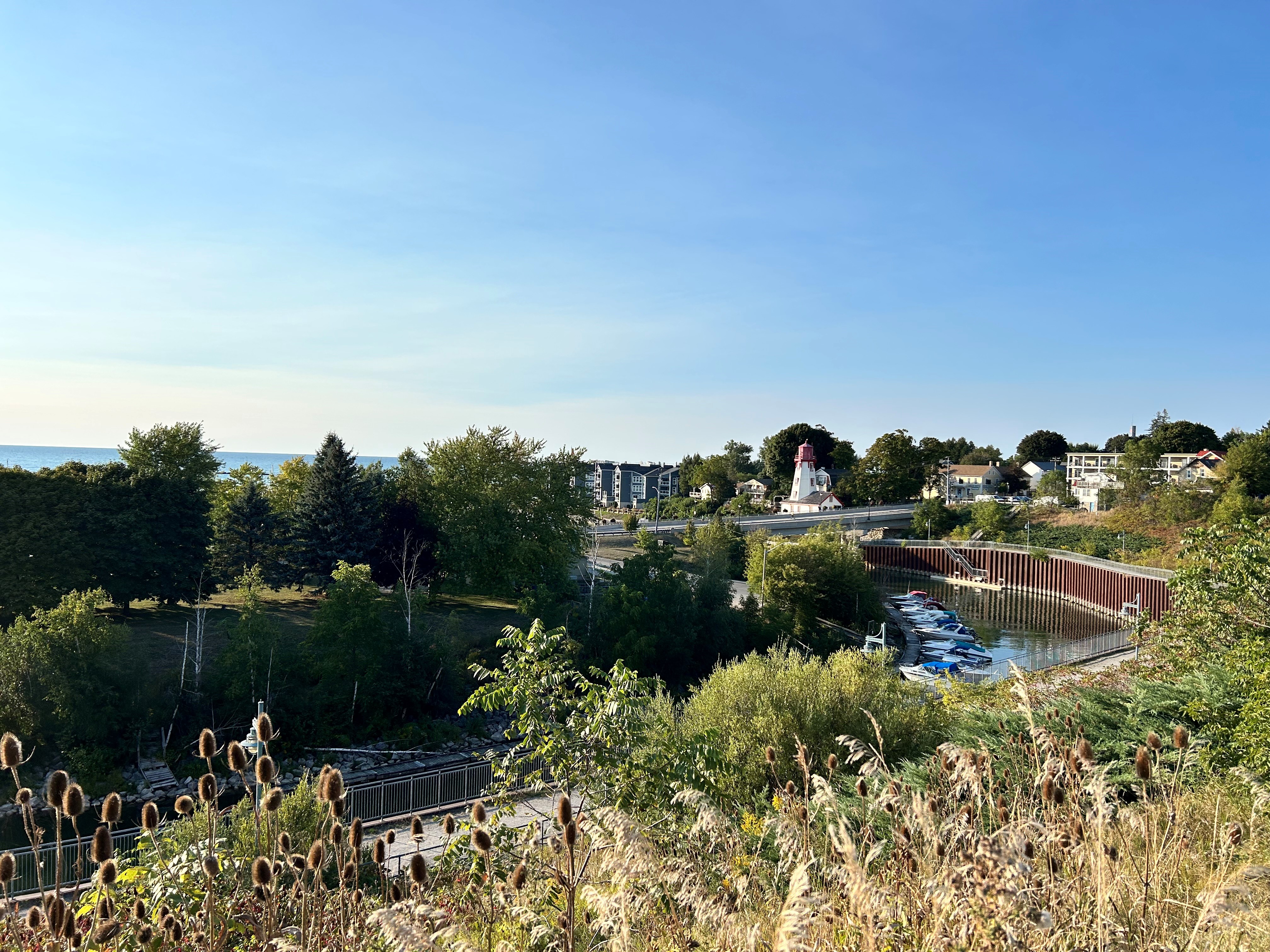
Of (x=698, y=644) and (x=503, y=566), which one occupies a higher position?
(x=503, y=566)

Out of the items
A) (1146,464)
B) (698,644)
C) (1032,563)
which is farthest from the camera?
(1146,464)

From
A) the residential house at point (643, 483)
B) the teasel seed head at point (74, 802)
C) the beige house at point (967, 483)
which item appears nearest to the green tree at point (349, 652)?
the teasel seed head at point (74, 802)

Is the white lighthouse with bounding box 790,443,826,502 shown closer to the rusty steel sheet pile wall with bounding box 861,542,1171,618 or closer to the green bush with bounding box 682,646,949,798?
the rusty steel sheet pile wall with bounding box 861,542,1171,618

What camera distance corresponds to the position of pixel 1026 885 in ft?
9.25

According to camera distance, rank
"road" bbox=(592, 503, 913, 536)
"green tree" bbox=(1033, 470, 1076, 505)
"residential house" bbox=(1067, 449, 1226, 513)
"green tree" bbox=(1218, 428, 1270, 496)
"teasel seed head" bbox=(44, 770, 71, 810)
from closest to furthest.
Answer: "teasel seed head" bbox=(44, 770, 71, 810) < "green tree" bbox=(1218, 428, 1270, 496) < "road" bbox=(592, 503, 913, 536) < "residential house" bbox=(1067, 449, 1226, 513) < "green tree" bbox=(1033, 470, 1076, 505)

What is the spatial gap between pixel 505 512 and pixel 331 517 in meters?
7.42

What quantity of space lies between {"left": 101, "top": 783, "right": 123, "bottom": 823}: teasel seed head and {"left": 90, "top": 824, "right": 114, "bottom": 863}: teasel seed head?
0.34 ft

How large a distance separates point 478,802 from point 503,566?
33051 mm

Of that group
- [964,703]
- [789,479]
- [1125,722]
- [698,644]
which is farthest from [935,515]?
[1125,722]

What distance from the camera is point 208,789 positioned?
3412 mm

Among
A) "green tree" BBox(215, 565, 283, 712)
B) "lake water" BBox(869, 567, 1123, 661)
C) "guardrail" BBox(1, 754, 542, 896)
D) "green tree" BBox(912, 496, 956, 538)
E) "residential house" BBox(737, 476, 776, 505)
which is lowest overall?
"lake water" BBox(869, 567, 1123, 661)

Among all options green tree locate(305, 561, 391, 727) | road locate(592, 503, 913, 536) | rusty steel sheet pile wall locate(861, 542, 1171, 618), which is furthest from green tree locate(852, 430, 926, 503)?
green tree locate(305, 561, 391, 727)

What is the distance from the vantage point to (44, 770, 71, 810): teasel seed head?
334 centimetres

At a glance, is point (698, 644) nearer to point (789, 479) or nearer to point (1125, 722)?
point (1125, 722)
